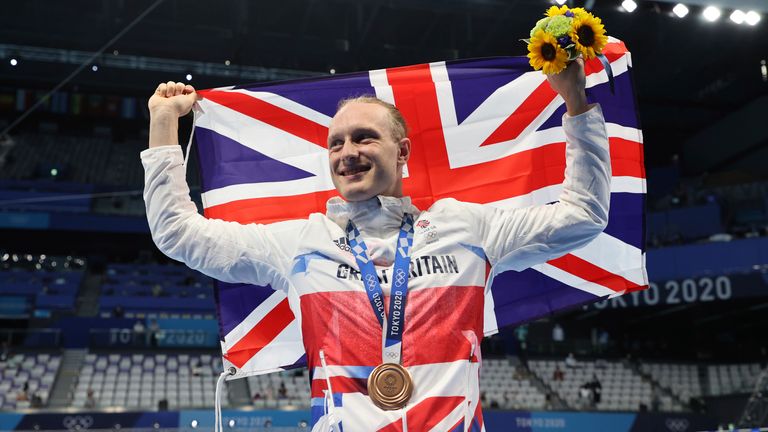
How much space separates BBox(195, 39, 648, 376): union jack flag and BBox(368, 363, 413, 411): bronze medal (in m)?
0.89

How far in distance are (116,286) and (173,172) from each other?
64.3ft

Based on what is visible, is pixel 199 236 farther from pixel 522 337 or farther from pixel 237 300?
pixel 522 337

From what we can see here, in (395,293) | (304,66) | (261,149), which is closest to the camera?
(395,293)

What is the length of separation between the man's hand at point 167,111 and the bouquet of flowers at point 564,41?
1.02 meters

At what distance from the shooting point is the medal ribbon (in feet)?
6.26

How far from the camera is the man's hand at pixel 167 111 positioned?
2.24 meters

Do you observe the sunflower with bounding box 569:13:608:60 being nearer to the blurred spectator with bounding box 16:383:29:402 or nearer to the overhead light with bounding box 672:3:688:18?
the overhead light with bounding box 672:3:688:18

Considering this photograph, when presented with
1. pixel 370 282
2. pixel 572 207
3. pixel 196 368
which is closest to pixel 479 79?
pixel 572 207

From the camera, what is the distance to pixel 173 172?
2178 mm

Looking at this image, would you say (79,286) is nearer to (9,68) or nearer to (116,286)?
(116,286)

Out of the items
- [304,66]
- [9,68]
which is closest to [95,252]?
[9,68]

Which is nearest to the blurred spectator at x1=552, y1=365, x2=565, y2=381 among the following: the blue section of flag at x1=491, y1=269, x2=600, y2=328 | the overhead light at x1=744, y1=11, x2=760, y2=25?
the overhead light at x1=744, y1=11, x2=760, y2=25

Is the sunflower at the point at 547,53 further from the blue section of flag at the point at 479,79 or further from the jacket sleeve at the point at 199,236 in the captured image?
the blue section of flag at the point at 479,79

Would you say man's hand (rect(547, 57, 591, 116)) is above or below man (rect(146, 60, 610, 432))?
above
